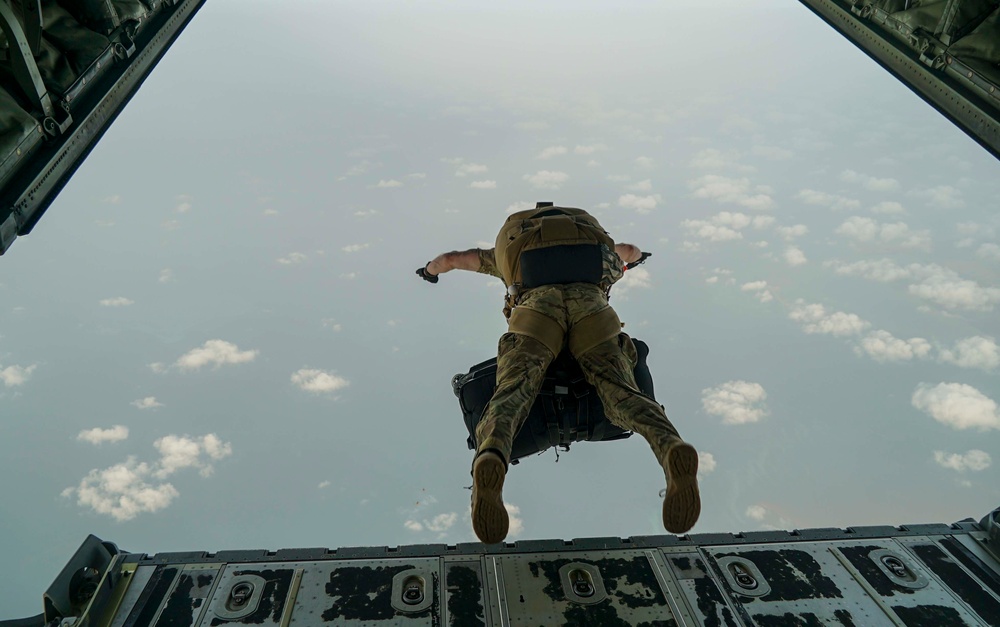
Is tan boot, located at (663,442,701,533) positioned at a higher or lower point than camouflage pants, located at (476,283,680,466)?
lower

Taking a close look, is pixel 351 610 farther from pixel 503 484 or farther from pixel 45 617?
pixel 45 617

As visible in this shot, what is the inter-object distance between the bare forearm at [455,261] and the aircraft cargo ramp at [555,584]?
3.51 metres

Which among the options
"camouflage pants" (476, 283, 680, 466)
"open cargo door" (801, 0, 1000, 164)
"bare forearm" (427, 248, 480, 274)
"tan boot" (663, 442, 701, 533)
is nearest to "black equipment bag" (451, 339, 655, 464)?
"camouflage pants" (476, 283, 680, 466)

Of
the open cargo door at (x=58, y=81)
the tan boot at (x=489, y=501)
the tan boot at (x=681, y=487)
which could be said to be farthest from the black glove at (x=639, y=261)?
the open cargo door at (x=58, y=81)

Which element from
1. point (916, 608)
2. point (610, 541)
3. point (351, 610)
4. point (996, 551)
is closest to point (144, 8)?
point (351, 610)

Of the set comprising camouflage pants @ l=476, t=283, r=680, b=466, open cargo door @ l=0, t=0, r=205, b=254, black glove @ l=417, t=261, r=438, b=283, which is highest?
black glove @ l=417, t=261, r=438, b=283

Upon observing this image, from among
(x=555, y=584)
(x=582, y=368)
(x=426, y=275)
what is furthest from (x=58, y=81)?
(x=555, y=584)

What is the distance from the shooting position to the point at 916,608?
6.77 m

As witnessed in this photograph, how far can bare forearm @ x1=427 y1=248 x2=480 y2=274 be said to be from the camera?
886 cm

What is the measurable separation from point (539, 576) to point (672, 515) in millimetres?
2194

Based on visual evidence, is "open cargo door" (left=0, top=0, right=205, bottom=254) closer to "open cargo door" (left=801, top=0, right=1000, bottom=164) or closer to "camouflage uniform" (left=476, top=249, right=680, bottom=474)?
"camouflage uniform" (left=476, top=249, right=680, bottom=474)

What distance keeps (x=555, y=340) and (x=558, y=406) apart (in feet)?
2.33

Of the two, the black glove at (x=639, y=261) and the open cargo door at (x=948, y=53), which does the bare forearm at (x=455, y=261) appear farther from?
the open cargo door at (x=948, y=53)

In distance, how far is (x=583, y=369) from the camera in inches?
273
